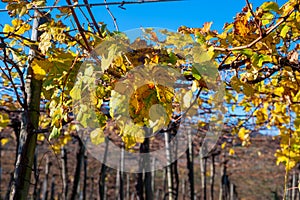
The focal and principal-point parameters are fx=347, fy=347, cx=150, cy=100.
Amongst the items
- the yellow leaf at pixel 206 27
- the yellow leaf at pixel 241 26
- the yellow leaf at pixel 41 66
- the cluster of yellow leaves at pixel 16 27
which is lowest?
the yellow leaf at pixel 41 66

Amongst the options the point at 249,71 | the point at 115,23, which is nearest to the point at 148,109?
the point at 115,23

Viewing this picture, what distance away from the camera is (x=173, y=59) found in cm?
102

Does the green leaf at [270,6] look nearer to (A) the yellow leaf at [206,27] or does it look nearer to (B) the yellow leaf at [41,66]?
(A) the yellow leaf at [206,27]

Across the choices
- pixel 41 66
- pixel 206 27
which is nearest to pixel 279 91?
pixel 206 27

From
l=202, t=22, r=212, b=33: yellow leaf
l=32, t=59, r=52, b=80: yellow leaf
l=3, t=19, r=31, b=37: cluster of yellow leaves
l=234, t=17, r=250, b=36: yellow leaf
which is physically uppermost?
l=3, t=19, r=31, b=37: cluster of yellow leaves

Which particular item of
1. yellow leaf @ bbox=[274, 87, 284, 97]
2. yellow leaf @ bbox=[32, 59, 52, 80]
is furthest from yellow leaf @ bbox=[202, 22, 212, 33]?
yellow leaf @ bbox=[274, 87, 284, 97]

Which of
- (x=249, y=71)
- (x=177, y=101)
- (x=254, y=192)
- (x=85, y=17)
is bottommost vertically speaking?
(x=254, y=192)

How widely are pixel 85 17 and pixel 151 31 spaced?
246 mm

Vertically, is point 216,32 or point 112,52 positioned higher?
point 216,32

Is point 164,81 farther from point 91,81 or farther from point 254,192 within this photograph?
point 254,192

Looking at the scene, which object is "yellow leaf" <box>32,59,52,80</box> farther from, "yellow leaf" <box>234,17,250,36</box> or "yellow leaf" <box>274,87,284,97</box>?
"yellow leaf" <box>274,87,284,97</box>

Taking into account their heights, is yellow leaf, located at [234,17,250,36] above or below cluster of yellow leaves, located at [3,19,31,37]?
below

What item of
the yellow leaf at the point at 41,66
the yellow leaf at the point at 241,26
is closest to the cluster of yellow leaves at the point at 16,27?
the yellow leaf at the point at 41,66

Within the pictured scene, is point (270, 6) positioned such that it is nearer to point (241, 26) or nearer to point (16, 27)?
point (241, 26)
